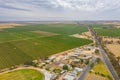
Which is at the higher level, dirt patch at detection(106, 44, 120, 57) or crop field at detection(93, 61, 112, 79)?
dirt patch at detection(106, 44, 120, 57)

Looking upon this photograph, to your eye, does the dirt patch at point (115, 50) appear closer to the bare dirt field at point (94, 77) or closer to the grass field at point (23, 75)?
the bare dirt field at point (94, 77)

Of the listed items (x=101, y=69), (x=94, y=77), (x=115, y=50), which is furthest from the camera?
(x=115, y=50)

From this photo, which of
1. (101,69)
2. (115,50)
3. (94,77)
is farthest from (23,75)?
(115,50)

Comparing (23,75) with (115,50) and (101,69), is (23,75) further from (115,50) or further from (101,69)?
(115,50)

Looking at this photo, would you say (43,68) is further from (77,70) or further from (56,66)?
(77,70)

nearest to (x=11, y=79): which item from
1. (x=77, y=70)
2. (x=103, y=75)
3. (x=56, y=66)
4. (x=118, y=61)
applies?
(x=56, y=66)

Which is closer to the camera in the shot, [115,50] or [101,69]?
[101,69]

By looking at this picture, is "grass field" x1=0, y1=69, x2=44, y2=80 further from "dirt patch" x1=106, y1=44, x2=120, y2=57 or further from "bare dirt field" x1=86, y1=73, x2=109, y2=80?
"dirt patch" x1=106, y1=44, x2=120, y2=57

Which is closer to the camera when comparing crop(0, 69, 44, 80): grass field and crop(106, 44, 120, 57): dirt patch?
crop(0, 69, 44, 80): grass field

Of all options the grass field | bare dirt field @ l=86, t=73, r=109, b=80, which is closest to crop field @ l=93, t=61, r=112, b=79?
bare dirt field @ l=86, t=73, r=109, b=80
